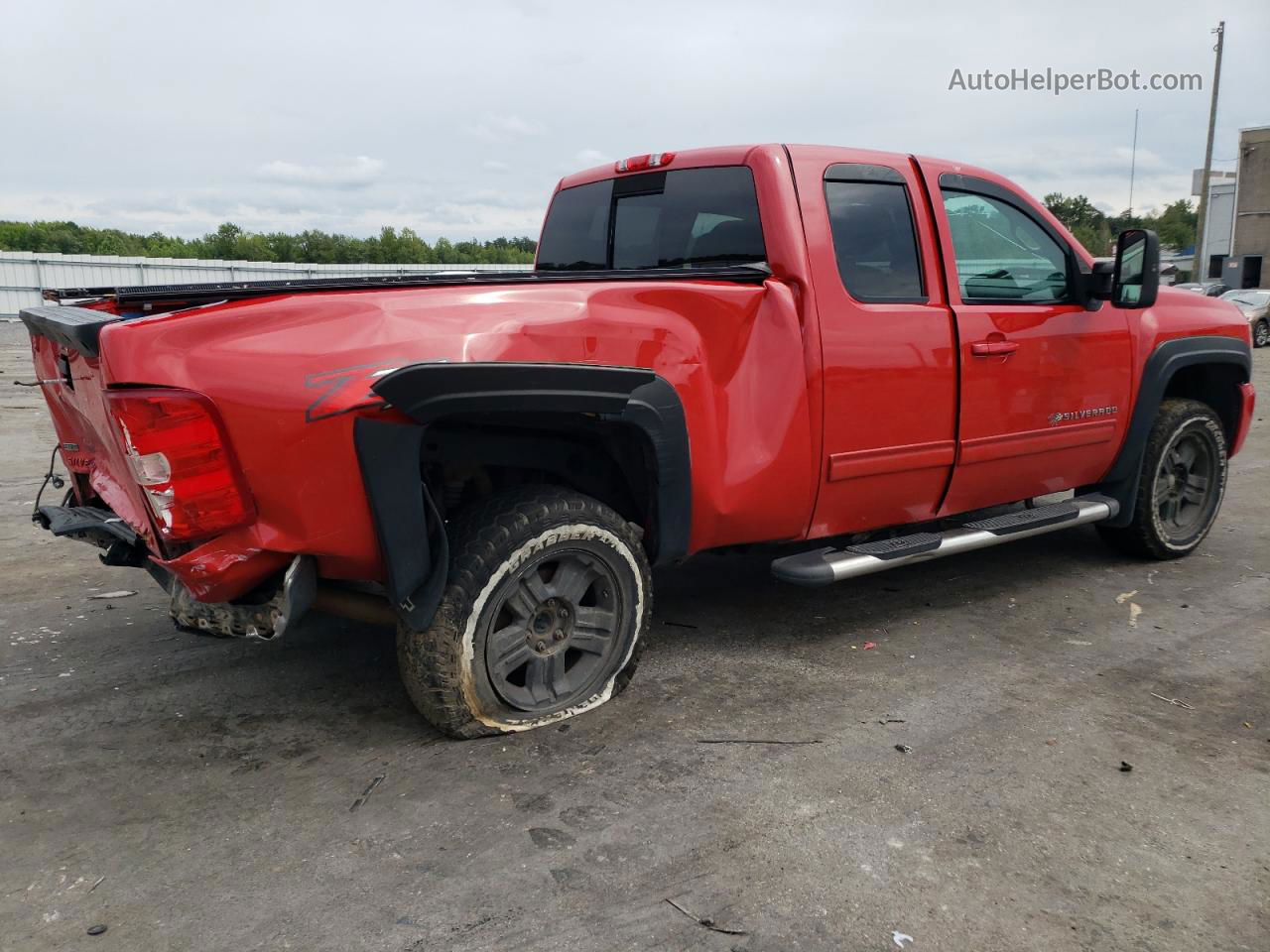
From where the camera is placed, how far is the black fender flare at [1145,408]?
5020 mm

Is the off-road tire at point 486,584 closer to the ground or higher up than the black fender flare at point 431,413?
closer to the ground

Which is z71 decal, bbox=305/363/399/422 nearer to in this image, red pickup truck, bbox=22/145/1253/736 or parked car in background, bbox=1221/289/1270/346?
red pickup truck, bbox=22/145/1253/736

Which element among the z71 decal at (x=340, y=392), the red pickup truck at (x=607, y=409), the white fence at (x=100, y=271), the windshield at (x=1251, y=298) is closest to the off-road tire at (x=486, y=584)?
the red pickup truck at (x=607, y=409)

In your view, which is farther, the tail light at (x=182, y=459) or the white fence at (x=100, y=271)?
the white fence at (x=100, y=271)

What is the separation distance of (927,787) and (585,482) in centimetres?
148

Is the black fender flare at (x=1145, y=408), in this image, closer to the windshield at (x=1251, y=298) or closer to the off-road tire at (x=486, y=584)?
the off-road tire at (x=486, y=584)

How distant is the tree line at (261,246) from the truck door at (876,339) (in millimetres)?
29459

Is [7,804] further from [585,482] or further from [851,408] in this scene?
[851,408]

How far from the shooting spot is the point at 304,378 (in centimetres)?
271

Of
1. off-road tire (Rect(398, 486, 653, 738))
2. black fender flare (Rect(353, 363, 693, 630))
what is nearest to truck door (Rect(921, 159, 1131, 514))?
black fender flare (Rect(353, 363, 693, 630))

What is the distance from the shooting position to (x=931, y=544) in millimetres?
4160

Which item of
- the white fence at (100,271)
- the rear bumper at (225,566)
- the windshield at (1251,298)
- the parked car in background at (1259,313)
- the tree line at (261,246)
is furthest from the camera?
the tree line at (261,246)

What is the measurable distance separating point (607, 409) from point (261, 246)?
44754 mm

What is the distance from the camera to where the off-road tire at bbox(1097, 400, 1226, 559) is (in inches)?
205
